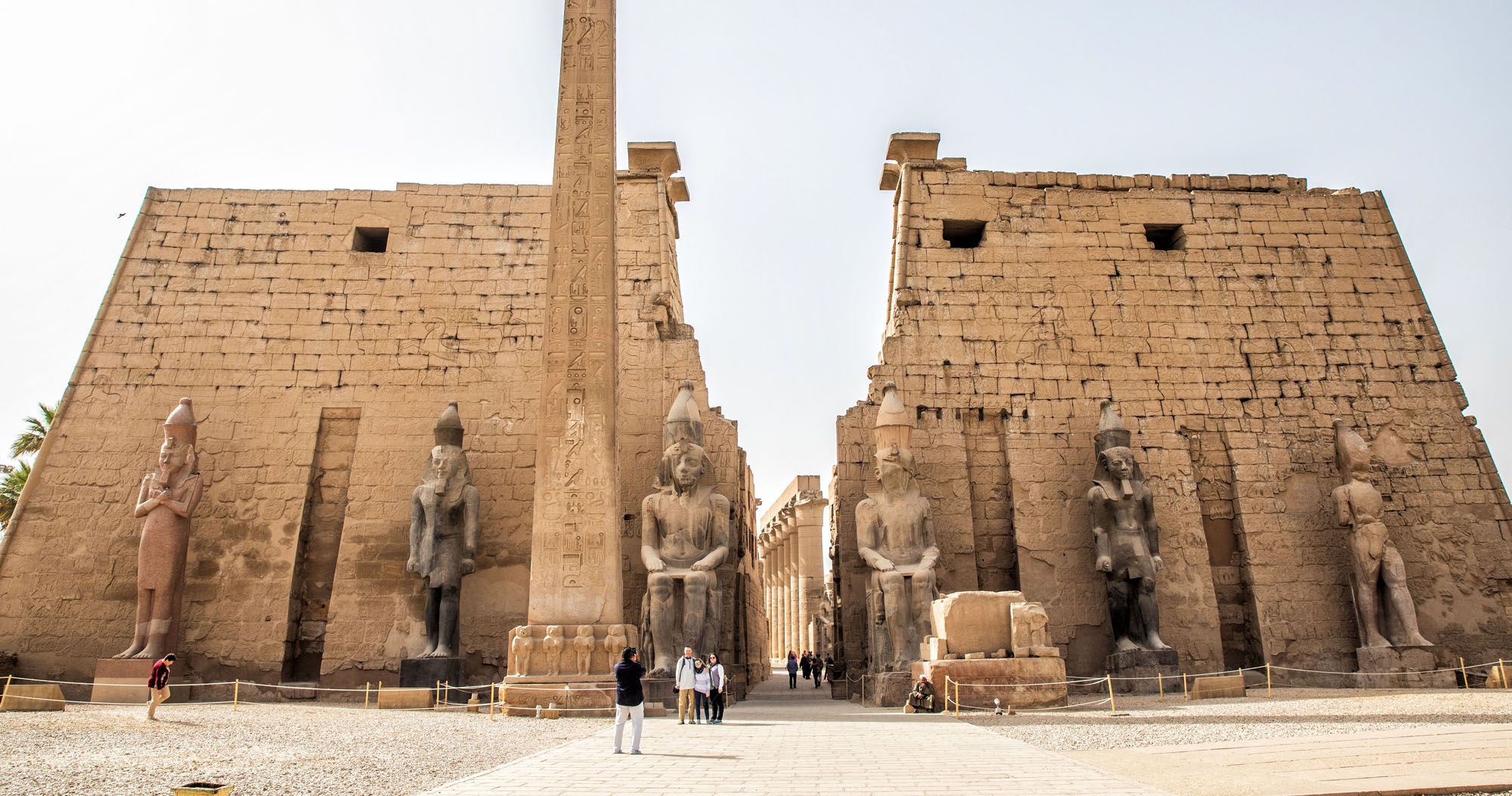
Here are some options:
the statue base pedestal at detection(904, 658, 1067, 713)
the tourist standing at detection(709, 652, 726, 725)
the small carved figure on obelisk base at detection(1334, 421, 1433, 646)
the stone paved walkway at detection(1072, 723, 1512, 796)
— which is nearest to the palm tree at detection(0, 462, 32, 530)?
the tourist standing at detection(709, 652, 726, 725)

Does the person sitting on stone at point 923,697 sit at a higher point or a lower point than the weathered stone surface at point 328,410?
lower

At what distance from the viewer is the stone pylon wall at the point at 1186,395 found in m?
9.52

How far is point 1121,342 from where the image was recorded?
10.5 m

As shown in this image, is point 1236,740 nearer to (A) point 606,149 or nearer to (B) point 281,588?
(A) point 606,149

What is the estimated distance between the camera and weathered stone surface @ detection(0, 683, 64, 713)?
21.7 ft

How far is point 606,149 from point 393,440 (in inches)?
168

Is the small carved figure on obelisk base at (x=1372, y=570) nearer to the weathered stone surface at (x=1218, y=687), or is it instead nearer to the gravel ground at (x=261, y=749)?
the weathered stone surface at (x=1218, y=687)

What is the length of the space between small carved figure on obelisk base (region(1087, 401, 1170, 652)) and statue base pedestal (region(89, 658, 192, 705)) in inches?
337

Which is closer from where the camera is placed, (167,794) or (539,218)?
(167,794)

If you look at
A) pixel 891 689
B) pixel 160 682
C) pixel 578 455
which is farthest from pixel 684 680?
pixel 160 682

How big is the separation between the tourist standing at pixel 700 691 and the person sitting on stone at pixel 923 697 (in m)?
1.56

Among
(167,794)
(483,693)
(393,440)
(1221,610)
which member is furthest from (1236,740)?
(393,440)

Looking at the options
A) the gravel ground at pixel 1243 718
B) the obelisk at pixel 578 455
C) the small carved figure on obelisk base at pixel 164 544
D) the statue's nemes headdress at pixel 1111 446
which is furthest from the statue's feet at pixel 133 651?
the statue's nemes headdress at pixel 1111 446

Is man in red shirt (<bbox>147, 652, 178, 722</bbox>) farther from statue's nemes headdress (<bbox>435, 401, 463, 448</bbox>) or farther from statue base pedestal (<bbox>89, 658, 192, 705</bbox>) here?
statue's nemes headdress (<bbox>435, 401, 463, 448</bbox>)
